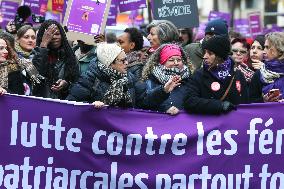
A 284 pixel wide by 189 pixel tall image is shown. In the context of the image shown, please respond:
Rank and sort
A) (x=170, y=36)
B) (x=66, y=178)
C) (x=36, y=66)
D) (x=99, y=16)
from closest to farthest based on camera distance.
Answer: (x=66, y=178) → (x=36, y=66) → (x=170, y=36) → (x=99, y=16)

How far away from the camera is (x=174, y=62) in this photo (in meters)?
8.44

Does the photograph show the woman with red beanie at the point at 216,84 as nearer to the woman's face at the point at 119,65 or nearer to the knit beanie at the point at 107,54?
the woman's face at the point at 119,65

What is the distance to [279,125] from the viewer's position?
26.9 ft

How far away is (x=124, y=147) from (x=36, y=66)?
1279 millimetres

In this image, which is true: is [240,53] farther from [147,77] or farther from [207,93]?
[207,93]

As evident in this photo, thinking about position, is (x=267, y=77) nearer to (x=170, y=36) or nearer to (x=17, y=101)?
(x=170, y=36)

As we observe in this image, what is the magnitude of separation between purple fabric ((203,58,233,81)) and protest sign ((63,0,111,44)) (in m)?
2.32

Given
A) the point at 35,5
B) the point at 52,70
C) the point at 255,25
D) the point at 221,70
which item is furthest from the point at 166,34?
the point at 255,25

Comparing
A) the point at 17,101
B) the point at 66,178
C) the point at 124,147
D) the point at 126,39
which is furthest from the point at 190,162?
the point at 126,39

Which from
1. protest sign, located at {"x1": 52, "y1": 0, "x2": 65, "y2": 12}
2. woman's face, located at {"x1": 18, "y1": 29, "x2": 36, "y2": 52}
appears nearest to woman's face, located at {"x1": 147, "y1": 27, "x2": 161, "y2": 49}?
woman's face, located at {"x1": 18, "y1": 29, "x2": 36, "y2": 52}

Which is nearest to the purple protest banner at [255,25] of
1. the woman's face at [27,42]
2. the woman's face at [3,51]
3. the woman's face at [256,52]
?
the woman's face at [256,52]

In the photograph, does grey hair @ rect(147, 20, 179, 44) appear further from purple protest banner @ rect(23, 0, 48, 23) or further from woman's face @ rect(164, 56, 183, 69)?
purple protest banner @ rect(23, 0, 48, 23)

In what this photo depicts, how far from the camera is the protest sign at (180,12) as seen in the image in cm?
1173

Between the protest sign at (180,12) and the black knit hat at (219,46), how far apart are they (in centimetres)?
331
